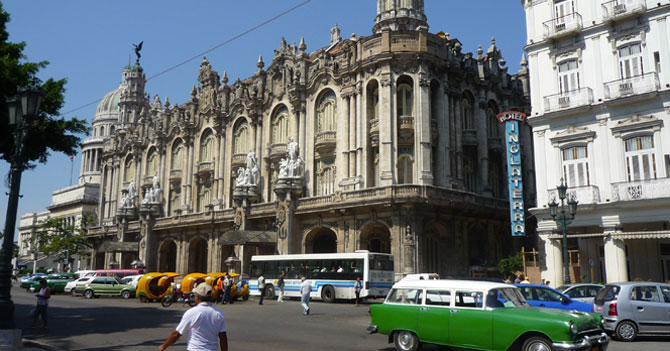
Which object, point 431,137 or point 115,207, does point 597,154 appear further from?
point 115,207

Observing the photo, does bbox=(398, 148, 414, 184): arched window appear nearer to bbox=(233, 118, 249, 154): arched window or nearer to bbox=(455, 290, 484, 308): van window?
bbox=(233, 118, 249, 154): arched window

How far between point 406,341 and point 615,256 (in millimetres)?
15084

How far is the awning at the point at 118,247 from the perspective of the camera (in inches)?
2149

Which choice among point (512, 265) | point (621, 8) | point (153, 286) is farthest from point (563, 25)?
point (153, 286)

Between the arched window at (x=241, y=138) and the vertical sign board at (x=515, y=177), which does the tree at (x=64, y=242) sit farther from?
the vertical sign board at (x=515, y=177)

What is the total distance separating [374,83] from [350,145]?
4.56 meters

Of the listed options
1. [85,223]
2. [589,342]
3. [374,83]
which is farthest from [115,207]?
[589,342]

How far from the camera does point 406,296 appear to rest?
12.7 m

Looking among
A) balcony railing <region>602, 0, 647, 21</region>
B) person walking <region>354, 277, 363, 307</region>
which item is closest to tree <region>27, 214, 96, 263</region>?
person walking <region>354, 277, 363, 307</region>

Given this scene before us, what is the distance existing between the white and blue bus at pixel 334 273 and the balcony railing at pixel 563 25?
13.8m

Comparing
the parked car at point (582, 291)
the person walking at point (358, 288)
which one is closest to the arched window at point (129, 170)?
the person walking at point (358, 288)

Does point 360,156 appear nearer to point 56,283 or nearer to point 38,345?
point 56,283

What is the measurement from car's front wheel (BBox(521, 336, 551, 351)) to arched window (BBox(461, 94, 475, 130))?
31453 mm

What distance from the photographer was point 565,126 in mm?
25594
